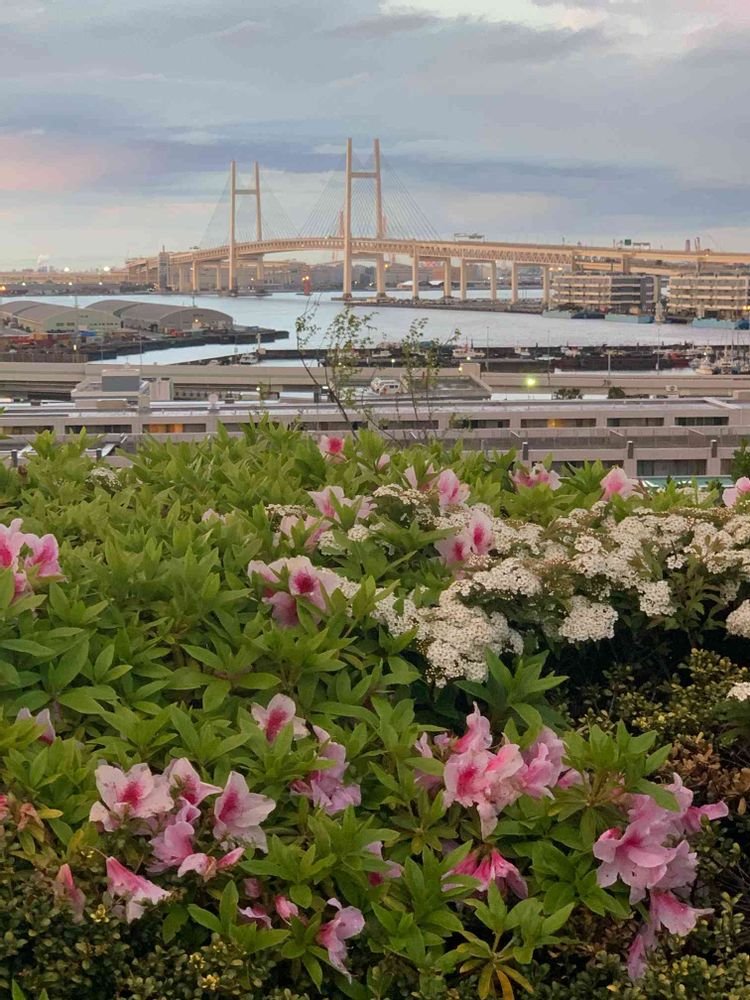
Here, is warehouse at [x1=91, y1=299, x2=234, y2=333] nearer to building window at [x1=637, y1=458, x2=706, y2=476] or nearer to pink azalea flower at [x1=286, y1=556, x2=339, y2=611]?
building window at [x1=637, y1=458, x2=706, y2=476]

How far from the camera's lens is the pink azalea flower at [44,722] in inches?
45.1

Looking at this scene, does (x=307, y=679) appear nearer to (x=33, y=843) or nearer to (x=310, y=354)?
(x=33, y=843)

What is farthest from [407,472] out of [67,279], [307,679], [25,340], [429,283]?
[67,279]

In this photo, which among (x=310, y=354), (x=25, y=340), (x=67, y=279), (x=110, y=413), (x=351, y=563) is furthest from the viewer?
(x=67, y=279)

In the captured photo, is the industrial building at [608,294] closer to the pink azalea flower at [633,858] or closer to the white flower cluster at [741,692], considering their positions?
the white flower cluster at [741,692]

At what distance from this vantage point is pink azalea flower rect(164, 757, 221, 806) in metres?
1.08

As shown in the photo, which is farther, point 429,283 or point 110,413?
point 429,283

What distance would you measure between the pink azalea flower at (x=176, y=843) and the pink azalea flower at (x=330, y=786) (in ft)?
0.35

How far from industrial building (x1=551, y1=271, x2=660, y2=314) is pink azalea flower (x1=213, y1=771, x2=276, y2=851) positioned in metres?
53.4

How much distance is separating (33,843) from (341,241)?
4592 centimetres

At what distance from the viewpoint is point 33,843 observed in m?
1.05

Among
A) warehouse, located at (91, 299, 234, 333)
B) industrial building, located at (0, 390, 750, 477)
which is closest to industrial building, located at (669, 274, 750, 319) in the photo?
warehouse, located at (91, 299, 234, 333)

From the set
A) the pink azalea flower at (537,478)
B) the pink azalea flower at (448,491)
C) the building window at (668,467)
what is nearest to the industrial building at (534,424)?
the building window at (668,467)

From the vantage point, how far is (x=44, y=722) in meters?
1.16
